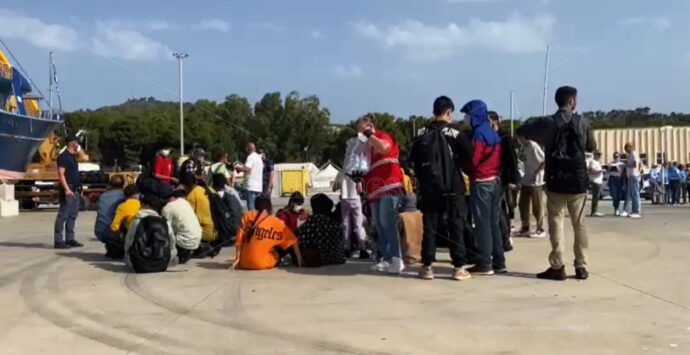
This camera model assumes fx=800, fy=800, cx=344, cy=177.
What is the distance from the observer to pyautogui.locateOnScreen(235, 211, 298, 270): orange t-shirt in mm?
9250

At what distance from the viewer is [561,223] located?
8320mm

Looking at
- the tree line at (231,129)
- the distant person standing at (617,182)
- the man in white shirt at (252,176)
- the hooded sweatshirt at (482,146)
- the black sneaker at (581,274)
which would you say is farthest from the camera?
the tree line at (231,129)

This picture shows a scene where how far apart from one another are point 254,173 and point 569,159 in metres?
6.56

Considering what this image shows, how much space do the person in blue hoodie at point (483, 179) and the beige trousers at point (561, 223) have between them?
2.07 feet

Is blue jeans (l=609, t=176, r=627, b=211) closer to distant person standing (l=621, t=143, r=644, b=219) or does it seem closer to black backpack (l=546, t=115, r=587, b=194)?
distant person standing (l=621, t=143, r=644, b=219)

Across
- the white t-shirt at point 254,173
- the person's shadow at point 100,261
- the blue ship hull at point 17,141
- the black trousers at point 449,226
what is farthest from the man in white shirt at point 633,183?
the blue ship hull at point 17,141

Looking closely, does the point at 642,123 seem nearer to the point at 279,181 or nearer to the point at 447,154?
the point at 279,181

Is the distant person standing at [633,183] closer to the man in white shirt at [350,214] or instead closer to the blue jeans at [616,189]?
the blue jeans at [616,189]

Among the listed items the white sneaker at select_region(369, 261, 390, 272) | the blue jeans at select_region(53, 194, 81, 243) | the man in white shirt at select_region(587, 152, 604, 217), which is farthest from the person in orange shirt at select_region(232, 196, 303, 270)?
the man in white shirt at select_region(587, 152, 604, 217)

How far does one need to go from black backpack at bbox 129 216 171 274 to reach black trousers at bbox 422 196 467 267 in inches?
119

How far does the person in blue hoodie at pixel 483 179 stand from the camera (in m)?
8.50

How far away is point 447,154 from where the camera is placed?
827 cm

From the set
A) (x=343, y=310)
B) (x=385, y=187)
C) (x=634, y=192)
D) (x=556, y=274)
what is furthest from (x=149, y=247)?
(x=634, y=192)

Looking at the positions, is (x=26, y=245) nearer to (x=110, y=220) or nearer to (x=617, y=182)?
(x=110, y=220)
